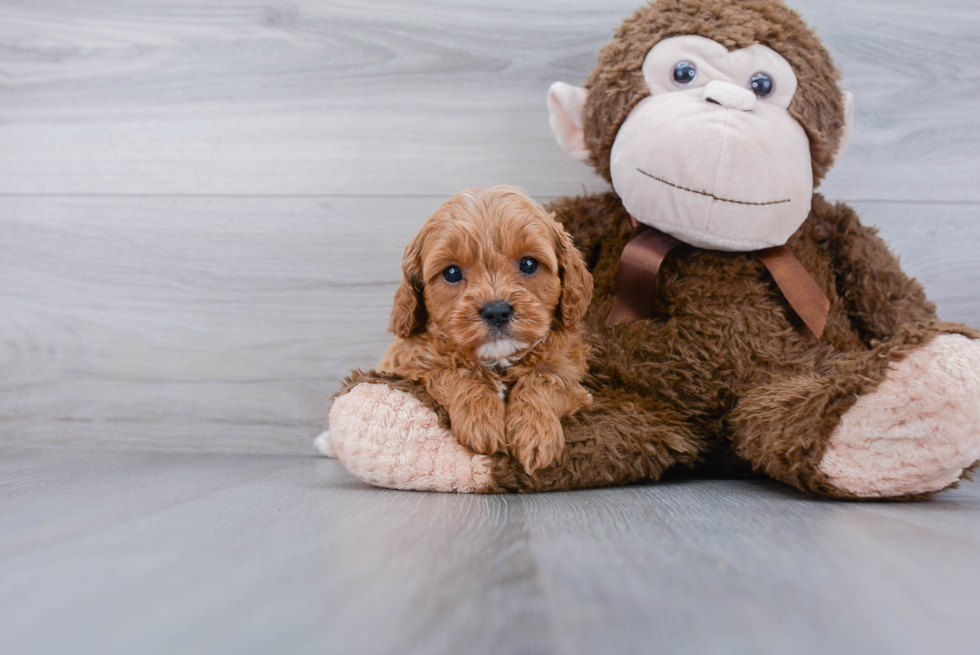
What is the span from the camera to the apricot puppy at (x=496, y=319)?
2.93 ft

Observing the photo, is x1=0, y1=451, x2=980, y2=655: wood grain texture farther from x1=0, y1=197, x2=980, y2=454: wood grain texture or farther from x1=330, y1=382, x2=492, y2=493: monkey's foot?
x1=0, y1=197, x2=980, y2=454: wood grain texture

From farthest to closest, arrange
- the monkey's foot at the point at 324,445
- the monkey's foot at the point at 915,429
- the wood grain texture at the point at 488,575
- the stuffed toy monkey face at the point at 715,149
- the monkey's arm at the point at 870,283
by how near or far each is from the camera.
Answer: the monkey's foot at the point at 324,445
the monkey's arm at the point at 870,283
the stuffed toy monkey face at the point at 715,149
the monkey's foot at the point at 915,429
the wood grain texture at the point at 488,575

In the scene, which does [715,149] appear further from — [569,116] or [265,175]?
[265,175]

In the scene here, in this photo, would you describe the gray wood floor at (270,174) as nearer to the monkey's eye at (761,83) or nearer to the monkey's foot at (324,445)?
the monkey's foot at (324,445)

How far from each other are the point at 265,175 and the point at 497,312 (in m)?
0.87

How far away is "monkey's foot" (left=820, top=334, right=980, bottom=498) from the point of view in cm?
77

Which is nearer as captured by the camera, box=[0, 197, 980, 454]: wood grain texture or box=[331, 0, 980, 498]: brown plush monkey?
box=[331, 0, 980, 498]: brown plush monkey

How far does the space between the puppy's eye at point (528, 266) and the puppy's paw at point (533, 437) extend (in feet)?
0.65

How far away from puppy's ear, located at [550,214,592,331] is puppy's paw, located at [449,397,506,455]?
0.19 metres

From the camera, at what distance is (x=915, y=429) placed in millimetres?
805

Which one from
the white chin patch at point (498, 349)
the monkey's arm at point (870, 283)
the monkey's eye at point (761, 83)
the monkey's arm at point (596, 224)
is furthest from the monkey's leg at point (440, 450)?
the monkey's eye at point (761, 83)

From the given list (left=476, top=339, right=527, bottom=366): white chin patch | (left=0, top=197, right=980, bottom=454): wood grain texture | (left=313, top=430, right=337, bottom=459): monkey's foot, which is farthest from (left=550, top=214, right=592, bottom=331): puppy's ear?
(left=313, top=430, right=337, bottom=459): monkey's foot

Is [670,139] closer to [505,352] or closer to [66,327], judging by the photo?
[505,352]

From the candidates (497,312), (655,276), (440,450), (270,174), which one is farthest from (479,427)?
(270,174)
